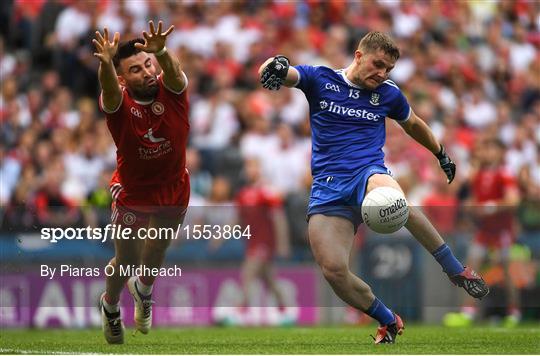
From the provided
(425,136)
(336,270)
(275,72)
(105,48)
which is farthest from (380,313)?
(105,48)

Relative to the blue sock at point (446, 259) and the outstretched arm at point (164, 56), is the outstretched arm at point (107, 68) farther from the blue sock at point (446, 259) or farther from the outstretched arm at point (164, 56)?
the blue sock at point (446, 259)

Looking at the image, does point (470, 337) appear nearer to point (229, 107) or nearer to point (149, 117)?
point (149, 117)

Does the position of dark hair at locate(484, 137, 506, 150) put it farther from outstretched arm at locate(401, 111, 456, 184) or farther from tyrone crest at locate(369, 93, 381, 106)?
tyrone crest at locate(369, 93, 381, 106)

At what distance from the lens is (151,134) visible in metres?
11.2

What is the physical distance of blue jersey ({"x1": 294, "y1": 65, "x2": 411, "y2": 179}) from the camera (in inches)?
444

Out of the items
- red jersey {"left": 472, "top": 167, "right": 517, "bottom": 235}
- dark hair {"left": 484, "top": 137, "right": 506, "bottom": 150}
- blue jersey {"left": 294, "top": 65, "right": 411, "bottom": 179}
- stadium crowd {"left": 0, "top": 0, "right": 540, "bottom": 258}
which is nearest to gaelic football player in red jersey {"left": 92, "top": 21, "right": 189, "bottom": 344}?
blue jersey {"left": 294, "top": 65, "right": 411, "bottom": 179}

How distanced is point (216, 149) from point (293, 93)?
210cm

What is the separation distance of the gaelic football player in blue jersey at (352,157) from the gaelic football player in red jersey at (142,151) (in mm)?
863

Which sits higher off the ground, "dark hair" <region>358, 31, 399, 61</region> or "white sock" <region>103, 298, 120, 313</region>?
"dark hair" <region>358, 31, 399, 61</region>

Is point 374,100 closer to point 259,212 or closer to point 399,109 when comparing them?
point 399,109

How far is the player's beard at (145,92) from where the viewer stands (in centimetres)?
1102

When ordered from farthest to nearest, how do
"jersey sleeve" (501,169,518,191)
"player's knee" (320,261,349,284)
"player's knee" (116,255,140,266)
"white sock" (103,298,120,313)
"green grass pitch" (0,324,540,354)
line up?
"jersey sleeve" (501,169,518,191)
"white sock" (103,298,120,313)
"player's knee" (116,255,140,266)
"player's knee" (320,261,349,284)
"green grass pitch" (0,324,540,354)

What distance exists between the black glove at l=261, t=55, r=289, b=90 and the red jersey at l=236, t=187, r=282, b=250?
5527 millimetres

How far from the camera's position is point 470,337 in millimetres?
12828
